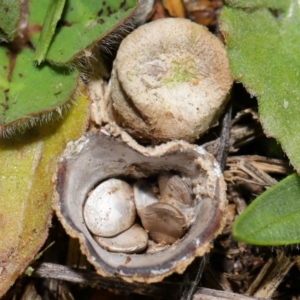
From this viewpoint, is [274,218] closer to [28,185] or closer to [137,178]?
[137,178]

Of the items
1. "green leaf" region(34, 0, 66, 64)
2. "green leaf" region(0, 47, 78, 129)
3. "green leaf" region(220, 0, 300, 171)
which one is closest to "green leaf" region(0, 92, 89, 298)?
"green leaf" region(0, 47, 78, 129)

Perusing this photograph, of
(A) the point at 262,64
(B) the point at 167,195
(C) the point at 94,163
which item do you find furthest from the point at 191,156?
(A) the point at 262,64

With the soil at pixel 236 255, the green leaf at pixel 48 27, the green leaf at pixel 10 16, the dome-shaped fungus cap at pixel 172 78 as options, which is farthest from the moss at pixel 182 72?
the green leaf at pixel 10 16

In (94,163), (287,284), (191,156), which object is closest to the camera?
(191,156)

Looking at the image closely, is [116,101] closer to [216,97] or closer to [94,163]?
[94,163]

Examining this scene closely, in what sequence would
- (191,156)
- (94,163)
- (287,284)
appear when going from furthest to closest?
(287,284) < (94,163) < (191,156)

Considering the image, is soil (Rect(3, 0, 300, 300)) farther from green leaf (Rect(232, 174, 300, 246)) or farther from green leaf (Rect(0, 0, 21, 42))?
green leaf (Rect(0, 0, 21, 42))

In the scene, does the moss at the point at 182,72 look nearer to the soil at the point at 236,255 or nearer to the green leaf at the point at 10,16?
the soil at the point at 236,255
